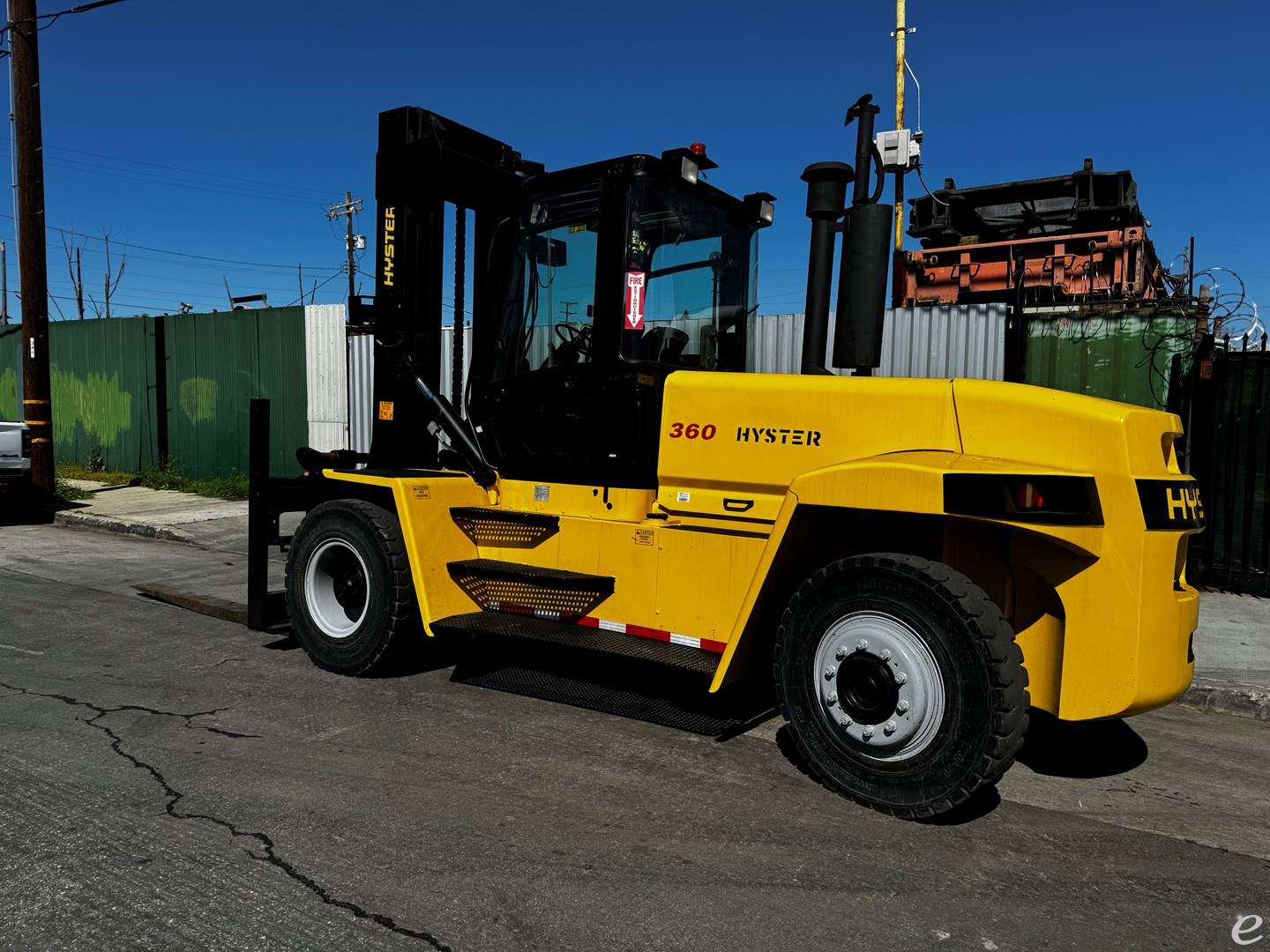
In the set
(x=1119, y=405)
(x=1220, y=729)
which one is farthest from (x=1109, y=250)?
(x=1119, y=405)

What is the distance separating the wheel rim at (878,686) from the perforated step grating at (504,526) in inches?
75.3

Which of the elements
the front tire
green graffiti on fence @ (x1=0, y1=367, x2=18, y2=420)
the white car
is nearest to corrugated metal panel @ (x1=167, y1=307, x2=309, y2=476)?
the white car

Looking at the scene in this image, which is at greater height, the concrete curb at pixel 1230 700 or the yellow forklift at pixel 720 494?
the yellow forklift at pixel 720 494

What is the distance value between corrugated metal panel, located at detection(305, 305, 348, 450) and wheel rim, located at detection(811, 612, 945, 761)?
11.3 m

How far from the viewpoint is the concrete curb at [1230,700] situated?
215 inches

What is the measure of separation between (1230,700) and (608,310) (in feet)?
14.3

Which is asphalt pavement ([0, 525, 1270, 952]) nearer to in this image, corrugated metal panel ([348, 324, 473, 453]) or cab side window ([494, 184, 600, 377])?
cab side window ([494, 184, 600, 377])

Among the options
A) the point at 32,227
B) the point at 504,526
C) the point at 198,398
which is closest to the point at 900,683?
the point at 504,526

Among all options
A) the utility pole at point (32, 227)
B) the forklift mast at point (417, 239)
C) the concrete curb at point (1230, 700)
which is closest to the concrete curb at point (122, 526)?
the utility pole at point (32, 227)

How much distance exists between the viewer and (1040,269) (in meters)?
10.7

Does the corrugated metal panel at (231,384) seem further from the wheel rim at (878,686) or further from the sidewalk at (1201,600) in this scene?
the wheel rim at (878,686)

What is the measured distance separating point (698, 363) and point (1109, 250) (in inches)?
284

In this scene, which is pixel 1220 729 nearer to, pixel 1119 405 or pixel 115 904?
pixel 1119 405

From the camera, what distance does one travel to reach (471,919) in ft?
9.46
